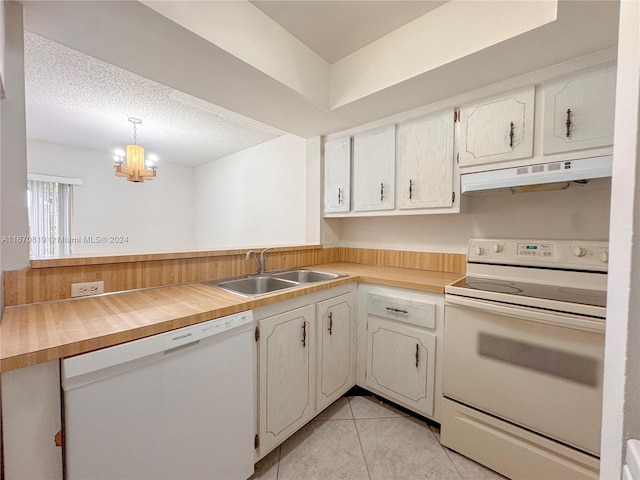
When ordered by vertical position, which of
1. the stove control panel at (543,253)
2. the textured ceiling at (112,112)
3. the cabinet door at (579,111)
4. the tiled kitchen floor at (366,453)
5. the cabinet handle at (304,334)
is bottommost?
the tiled kitchen floor at (366,453)

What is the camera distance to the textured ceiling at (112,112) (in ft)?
6.44

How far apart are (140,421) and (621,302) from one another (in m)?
1.25

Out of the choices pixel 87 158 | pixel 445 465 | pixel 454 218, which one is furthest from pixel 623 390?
pixel 87 158

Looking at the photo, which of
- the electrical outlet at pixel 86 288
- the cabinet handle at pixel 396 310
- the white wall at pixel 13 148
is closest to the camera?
→ the white wall at pixel 13 148

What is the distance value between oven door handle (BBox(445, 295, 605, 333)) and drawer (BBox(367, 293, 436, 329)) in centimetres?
20

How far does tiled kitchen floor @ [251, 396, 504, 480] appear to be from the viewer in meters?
1.32

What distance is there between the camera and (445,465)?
4.48 feet

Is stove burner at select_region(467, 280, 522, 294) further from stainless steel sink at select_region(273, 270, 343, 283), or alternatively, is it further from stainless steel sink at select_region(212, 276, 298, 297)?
stainless steel sink at select_region(212, 276, 298, 297)

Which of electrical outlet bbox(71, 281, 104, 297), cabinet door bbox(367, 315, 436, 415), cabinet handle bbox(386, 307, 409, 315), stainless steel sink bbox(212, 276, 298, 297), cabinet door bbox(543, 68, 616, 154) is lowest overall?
cabinet door bbox(367, 315, 436, 415)

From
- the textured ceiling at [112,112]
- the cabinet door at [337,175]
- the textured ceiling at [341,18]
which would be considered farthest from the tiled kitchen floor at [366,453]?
the textured ceiling at [112,112]

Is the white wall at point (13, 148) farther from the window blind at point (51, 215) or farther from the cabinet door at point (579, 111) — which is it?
the window blind at point (51, 215)

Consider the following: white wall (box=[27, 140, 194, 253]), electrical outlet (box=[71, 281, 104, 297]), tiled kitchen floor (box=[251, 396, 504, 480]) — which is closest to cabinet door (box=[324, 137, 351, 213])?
tiled kitchen floor (box=[251, 396, 504, 480])

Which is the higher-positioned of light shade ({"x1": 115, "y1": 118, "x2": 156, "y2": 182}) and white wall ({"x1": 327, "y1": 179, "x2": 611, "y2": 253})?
light shade ({"x1": 115, "y1": 118, "x2": 156, "y2": 182})

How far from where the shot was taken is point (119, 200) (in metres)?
4.34
